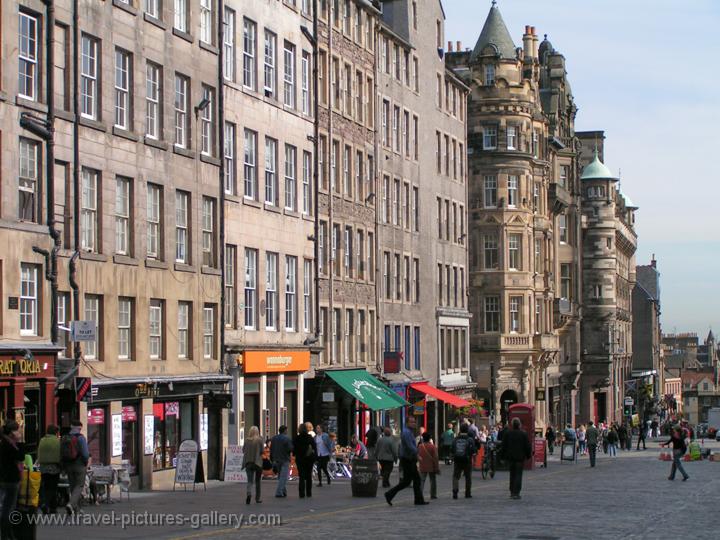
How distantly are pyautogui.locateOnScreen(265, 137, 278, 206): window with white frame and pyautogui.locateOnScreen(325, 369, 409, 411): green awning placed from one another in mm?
7177

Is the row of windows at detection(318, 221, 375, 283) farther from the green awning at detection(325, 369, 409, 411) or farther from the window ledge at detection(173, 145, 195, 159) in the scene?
the window ledge at detection(173, 145, 195, 159)

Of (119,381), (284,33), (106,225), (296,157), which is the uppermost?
(284,33)

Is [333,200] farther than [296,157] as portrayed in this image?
Yes

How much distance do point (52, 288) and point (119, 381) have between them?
355 centimetres

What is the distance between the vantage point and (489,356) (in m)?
A: 81.4

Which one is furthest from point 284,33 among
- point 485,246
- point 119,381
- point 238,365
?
point 485,246

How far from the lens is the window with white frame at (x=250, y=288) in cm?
4594

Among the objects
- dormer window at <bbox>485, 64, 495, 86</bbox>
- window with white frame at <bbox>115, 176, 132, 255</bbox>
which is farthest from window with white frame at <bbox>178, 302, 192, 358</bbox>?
dormer window at <bbox>485, 64, 495, 86</bbox>

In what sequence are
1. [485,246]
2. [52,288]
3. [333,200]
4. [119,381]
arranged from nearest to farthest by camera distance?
[52,288] < [119,381] < [333,200] < [485,246]

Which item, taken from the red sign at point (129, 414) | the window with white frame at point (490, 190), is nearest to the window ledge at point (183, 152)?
the red sign at point (129, 414)

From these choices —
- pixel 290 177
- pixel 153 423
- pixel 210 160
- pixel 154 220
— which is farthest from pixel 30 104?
pixel 290 177

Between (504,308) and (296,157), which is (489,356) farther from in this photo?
(296,157)

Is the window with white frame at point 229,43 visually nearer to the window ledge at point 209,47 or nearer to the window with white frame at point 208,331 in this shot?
the window ledge at point 209,47

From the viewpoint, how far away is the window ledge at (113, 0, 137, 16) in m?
37.6
